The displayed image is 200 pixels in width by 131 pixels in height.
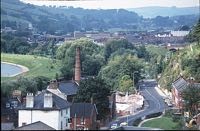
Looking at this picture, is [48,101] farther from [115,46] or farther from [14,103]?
[115,46]

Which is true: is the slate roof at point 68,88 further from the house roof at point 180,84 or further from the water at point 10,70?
the water at point 10,70

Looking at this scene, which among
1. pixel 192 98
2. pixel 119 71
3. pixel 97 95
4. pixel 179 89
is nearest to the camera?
pixel 97 95

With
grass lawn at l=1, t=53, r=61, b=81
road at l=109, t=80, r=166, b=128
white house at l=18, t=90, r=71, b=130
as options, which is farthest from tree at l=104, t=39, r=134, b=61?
white house at l=18, t=90, r=71, b=130

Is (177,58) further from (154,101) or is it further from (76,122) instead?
(76,122)

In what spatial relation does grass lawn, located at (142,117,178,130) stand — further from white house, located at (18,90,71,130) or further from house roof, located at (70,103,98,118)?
white house, located at (18,90,71,130)

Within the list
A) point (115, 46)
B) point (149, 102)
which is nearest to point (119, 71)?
point (149, 102)

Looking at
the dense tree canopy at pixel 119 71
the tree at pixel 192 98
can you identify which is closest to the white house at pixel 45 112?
the tree at pixel 192 98
